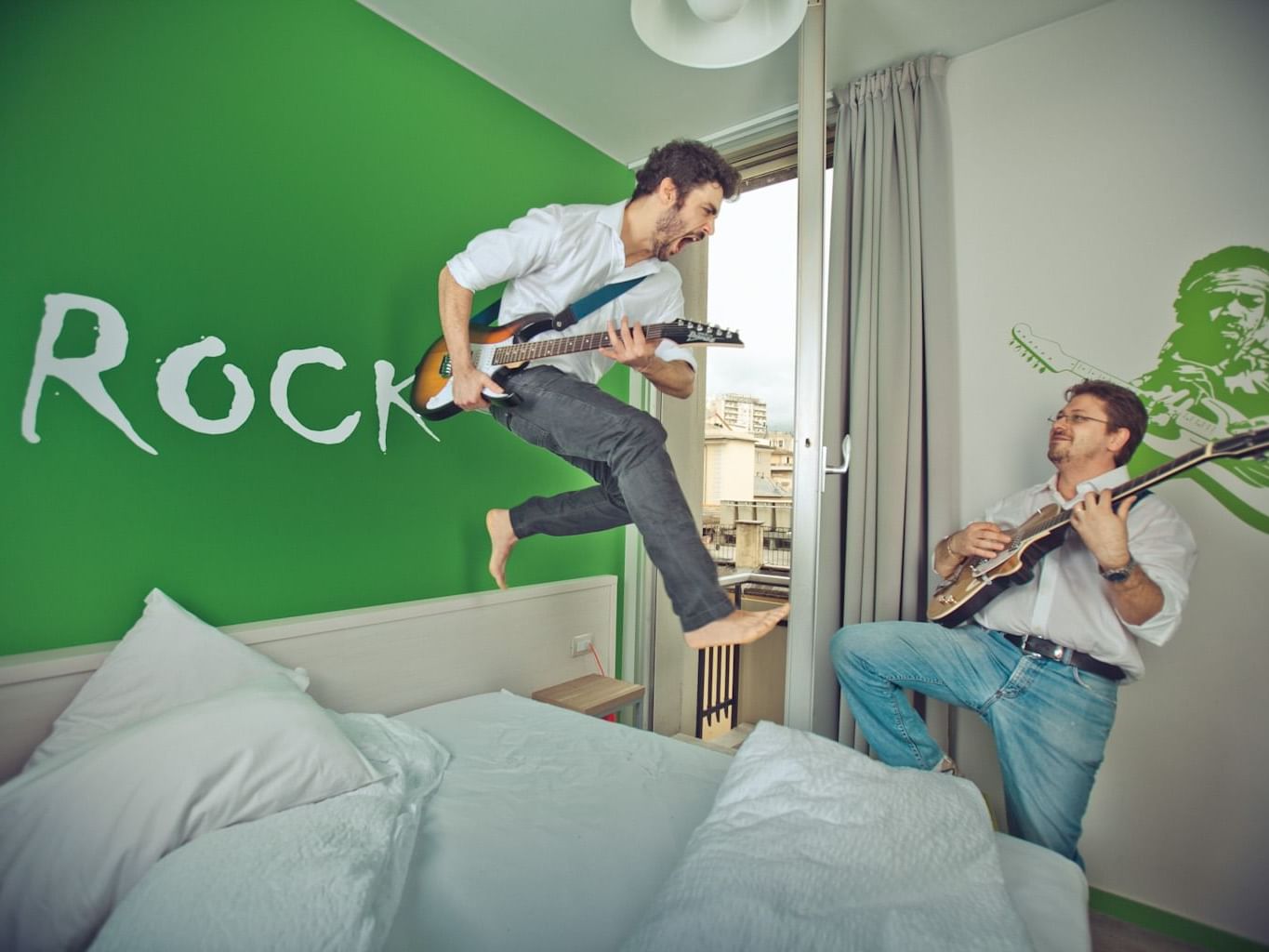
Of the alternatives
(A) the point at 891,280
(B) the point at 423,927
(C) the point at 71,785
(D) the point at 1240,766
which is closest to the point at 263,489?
(C) the point at 71,785

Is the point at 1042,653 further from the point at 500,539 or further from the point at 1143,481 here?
the point at 500,539

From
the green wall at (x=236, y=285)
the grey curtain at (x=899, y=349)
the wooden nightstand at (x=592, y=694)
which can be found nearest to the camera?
the green wall at (x=236, y=285)

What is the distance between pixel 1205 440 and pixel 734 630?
1.46 m

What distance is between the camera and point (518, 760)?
1590mm

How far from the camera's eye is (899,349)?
2.20m

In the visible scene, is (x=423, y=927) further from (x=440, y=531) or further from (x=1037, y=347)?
(x=1037, y=347)

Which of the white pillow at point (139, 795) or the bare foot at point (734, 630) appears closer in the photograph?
the white pillow at point (139, 795)

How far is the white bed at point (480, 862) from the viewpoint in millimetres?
823

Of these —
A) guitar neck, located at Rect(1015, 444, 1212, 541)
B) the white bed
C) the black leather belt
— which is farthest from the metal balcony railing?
guitar neck, located at Rect(1015, 444, 1212, 541)

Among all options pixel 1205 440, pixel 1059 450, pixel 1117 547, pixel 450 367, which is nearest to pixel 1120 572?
pixel 1117 547

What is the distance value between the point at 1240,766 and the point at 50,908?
2.56m

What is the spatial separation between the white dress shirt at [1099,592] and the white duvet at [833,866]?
0.62 m

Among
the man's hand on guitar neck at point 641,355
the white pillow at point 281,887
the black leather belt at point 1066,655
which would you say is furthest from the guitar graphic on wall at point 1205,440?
the white pillow at point 281,887

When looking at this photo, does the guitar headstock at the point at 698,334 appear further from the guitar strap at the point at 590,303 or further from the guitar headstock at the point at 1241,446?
the guitar headstock at the point at 1241,446
